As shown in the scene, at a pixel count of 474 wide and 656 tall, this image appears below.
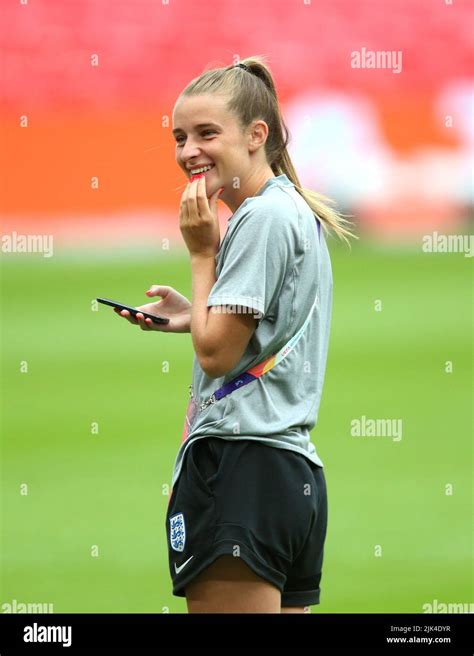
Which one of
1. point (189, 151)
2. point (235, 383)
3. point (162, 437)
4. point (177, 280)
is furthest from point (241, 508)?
point (177, 280)

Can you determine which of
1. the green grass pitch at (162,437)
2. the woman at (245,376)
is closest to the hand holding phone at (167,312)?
the woman at (245,376)

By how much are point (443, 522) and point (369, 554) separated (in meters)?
0.96

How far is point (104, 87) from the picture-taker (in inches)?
779

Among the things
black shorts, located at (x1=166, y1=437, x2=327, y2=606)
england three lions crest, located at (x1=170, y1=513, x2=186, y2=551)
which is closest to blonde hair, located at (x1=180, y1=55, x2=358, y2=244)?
black shorts, located at (x1=166, y1=437, x2=327, y2=606)

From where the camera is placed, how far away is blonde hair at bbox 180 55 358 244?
3191mm

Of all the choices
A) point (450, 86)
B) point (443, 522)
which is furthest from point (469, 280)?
point (443, 522)

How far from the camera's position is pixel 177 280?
15695 millimetres

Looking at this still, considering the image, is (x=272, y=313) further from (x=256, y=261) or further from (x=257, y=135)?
(x=257, y=135)

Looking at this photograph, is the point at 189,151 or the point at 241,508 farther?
the point at 189,151

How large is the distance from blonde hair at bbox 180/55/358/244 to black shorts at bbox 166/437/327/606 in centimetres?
66

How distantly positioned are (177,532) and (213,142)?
98 cm

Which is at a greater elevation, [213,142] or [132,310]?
[213,142]
